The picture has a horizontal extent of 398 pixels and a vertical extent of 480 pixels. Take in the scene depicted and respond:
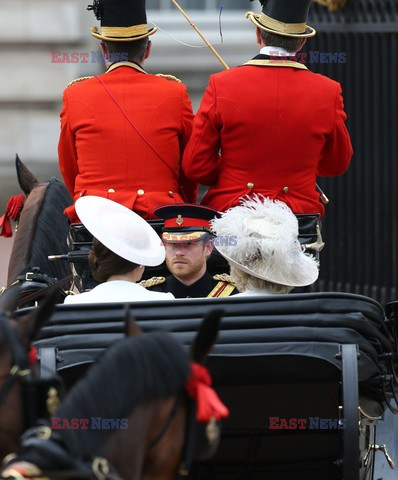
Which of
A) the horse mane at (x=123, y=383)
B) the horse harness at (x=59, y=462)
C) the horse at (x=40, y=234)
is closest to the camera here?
the horse harness at (x=59, y=462)

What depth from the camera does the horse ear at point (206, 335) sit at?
3670 millimetres

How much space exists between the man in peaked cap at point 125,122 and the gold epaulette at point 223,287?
40cm

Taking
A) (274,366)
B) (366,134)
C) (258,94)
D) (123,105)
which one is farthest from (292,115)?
(366,134)

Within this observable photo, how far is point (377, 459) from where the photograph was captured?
6.83 meters

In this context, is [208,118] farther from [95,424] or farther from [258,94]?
[95,424]

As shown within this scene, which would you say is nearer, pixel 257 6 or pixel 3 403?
pixel 3 403

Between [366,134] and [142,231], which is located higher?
[142,231]

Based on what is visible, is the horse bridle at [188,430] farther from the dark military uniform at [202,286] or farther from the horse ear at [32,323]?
the dark military uniform at [202,286]

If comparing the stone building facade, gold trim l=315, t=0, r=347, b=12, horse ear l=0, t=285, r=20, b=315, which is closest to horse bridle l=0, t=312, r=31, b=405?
horse ear l=0, t=285, r=20, b=315

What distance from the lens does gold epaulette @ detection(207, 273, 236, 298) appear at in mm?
5904

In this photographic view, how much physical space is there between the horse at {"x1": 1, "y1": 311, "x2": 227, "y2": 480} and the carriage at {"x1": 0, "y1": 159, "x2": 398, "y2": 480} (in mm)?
1019

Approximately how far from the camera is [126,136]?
20.2 ft

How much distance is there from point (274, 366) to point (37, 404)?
1.22 metres

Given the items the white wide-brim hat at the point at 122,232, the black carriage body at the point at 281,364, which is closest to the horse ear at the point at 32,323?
the black carriage body at the point at 281,364
